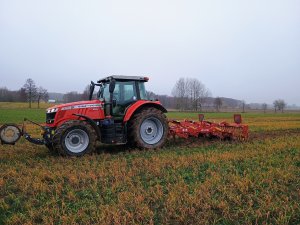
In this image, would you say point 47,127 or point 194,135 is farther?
point 194,135

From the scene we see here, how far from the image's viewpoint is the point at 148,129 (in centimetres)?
1111

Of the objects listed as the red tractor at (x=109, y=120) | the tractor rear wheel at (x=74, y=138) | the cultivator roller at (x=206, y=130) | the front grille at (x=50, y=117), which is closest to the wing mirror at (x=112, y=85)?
the red tractor at (x=109, y=120)

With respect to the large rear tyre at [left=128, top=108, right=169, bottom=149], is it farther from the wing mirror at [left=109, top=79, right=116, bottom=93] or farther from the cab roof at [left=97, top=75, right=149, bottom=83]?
the wing mirror at [left=109, top=79, right=116, bottom=93]

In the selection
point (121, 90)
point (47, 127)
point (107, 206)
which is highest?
point (121, 90)

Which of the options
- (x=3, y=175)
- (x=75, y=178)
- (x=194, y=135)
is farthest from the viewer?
(x=194, y=135)

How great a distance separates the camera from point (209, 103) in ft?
352

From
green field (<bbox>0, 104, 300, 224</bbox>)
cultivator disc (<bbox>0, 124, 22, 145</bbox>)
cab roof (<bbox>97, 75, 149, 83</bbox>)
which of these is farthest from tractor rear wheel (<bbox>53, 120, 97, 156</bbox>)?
cab roof (<bbox>97, 75, 149, 83</bbox>)

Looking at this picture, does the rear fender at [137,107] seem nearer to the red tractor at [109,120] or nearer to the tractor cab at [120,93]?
the red tractor at [109,120]

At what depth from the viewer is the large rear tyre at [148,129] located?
10484mm

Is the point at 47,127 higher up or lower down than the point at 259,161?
higher up

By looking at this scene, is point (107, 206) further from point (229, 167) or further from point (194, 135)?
point (194, 135)

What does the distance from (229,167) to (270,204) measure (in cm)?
253

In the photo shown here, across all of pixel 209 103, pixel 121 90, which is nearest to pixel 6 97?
pixel 209 103

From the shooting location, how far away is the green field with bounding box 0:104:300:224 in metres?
4.81
